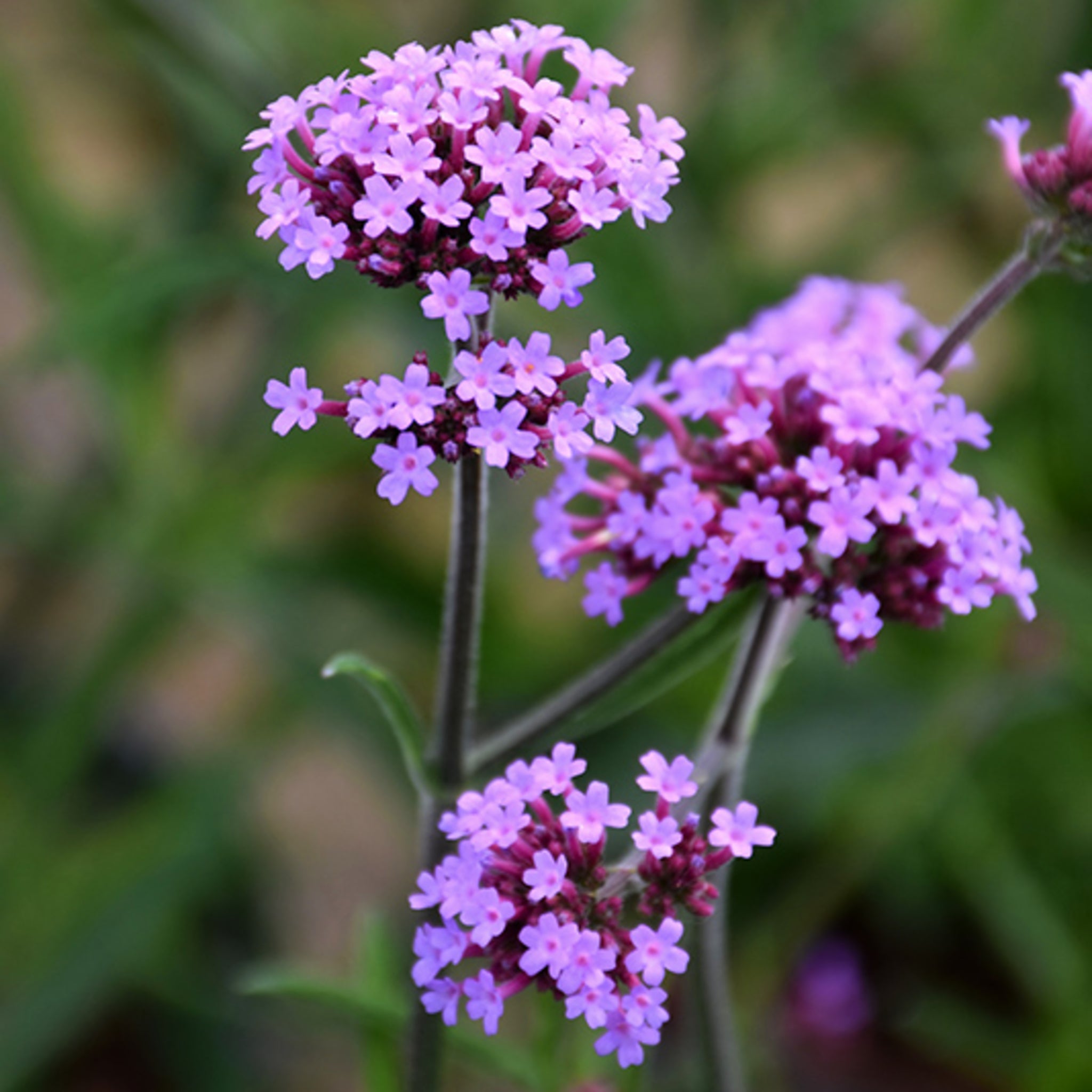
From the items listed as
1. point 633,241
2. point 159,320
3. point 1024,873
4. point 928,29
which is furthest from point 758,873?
point 928,29

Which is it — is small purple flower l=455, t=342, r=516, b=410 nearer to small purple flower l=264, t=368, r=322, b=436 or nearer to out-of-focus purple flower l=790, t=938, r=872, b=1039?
small purple flower l=264, t=368, r=322, b=436

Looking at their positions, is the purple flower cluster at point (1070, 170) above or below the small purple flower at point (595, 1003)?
above

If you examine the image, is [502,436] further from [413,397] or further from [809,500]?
[809,500]

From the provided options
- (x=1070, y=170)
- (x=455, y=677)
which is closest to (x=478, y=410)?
(x=455, y=677)

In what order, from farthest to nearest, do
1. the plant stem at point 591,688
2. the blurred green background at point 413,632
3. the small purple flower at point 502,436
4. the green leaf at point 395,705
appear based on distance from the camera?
the blurred green background at point 413,632 < the plant stem at point 591,688 < the green leaf at point 395,705 < the small purple flower at point 502,436

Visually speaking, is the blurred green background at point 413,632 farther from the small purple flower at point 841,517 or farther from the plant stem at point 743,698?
the small purple flower at point 841,517

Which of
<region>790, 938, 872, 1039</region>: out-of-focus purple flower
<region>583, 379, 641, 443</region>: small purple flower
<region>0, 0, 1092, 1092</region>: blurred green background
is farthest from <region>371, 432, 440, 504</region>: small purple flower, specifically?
<region>790, 938, 872, 1039</region>: out-of-focus purple flower

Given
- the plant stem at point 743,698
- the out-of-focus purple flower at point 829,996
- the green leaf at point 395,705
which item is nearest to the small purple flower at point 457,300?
the green leaf at point 395,705
